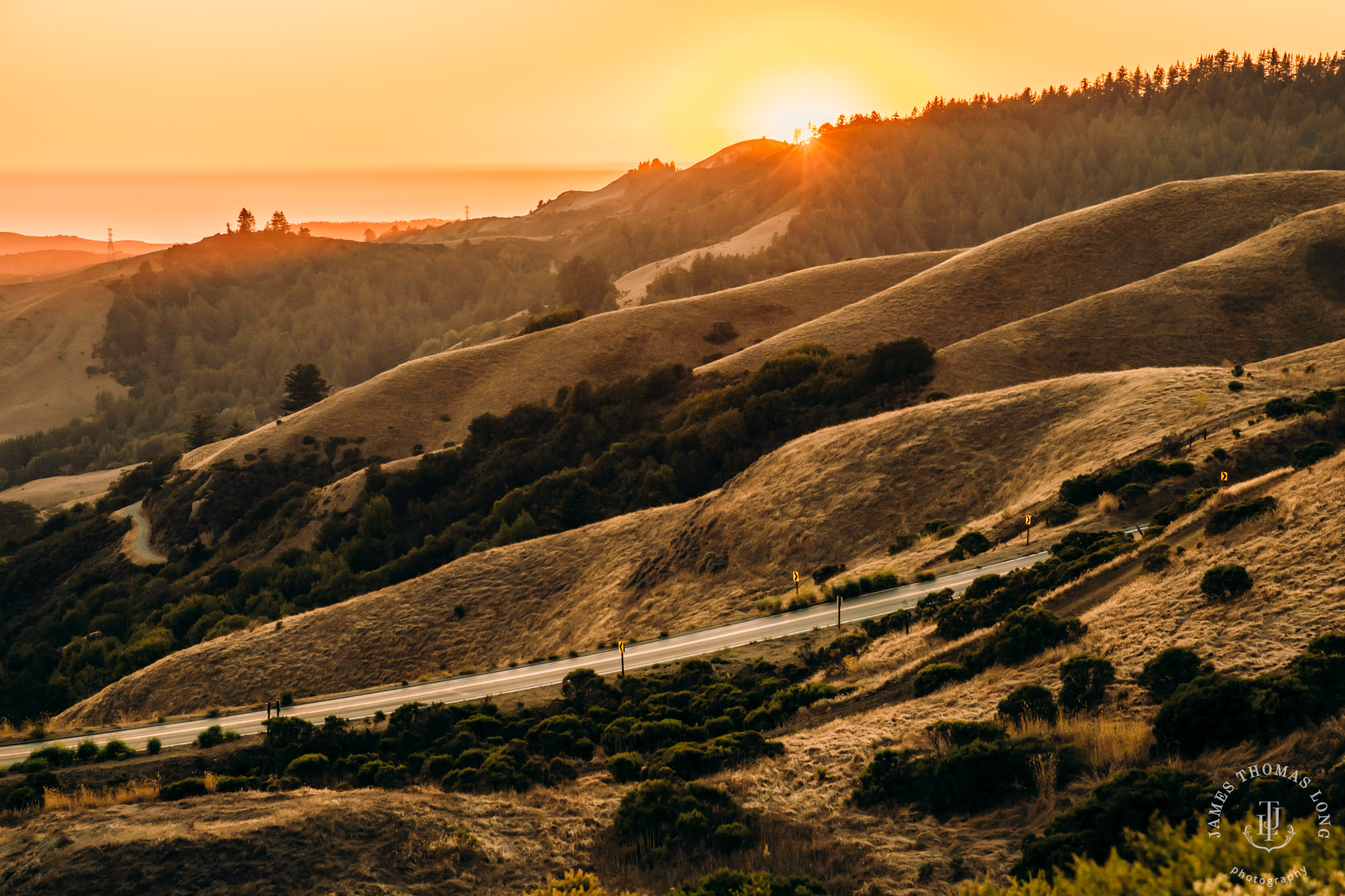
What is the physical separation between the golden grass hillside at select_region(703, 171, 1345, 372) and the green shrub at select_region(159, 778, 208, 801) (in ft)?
219

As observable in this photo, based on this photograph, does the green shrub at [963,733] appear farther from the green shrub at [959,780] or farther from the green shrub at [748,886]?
the green shrub at [748,886]

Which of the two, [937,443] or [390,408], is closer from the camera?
[937,443]

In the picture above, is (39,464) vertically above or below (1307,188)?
below

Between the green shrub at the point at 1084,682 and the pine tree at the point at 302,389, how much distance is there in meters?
114

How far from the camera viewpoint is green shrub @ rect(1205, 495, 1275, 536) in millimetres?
21609

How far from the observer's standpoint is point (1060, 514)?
32562 millimetres

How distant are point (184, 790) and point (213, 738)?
8012 mm

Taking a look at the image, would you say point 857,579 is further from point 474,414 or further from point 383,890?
point 474,414

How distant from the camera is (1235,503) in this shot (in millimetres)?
23047

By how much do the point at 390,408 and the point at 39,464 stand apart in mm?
123624

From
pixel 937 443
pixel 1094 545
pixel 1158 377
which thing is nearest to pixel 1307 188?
pixel 1158 377

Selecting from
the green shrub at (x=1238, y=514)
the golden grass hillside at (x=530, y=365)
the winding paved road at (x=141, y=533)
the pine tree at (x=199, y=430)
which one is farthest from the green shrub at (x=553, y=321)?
the green shrub at (x=1238, y=514)

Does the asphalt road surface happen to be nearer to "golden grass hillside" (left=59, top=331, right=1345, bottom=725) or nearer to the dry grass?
"golden grass hillside" (left=59, top=331, right=1345, bottom=725)

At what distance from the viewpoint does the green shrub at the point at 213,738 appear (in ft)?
85.1
